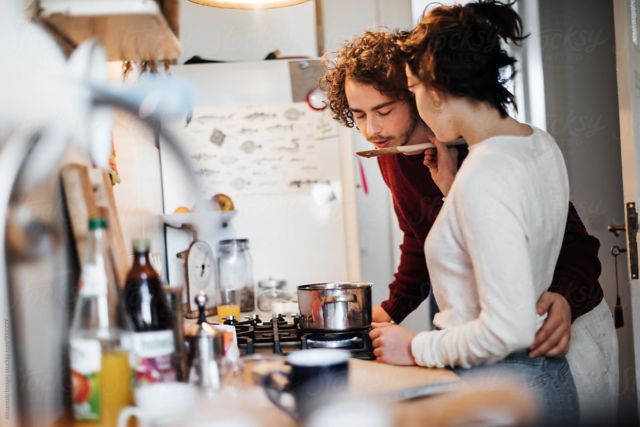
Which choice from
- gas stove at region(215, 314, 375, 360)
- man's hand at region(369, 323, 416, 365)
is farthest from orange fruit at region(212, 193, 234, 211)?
man's hand at region(369, 323, 416, 365)

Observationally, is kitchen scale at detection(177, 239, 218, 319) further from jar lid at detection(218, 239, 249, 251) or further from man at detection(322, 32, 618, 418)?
man at detection(322, 32, 618, 418)

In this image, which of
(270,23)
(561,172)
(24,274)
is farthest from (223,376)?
(270,23)

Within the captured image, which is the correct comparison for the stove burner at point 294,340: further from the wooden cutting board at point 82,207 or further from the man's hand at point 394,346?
the wooden cutting board at point 82,207

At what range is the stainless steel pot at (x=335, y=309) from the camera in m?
1.23

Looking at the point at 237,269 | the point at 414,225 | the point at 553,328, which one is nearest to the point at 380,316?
the point at 414,225

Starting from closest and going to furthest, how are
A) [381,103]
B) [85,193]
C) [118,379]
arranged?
1. [118,379]
2. [85,193]
3. [381,103]

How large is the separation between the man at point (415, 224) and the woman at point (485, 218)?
0.05 meters

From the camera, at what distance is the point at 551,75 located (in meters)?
2.35

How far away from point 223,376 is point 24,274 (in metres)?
0.25

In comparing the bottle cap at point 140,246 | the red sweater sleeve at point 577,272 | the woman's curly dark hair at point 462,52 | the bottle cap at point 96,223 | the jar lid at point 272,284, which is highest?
the woman's curly dark hair at point 462,52

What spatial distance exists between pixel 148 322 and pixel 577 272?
709mm

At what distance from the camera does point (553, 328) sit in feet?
3.35

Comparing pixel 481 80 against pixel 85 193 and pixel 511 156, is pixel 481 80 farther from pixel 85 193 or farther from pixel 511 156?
pixel 85 193

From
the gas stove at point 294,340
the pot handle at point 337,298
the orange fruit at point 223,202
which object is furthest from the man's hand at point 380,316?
the orange fruit at point 223,202
